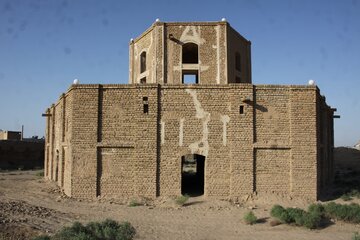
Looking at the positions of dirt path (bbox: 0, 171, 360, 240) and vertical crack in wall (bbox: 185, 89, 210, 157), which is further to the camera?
vertical crack in wall (bbox: 185, 89, 210, 157)

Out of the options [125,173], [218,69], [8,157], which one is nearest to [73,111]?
[125,173]

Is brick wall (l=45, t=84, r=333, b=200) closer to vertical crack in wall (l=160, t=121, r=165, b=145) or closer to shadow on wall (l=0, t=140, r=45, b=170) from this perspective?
vertical crack in wall (l=160, t=121, r=165, b=145)

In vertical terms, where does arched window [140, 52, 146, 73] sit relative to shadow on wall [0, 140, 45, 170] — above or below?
above

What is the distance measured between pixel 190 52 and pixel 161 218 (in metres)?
10.6

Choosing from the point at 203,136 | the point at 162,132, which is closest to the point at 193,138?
the point at 203,136

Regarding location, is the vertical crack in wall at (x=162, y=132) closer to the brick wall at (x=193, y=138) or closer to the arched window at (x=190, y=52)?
the brick wall at (x=193, y=138)

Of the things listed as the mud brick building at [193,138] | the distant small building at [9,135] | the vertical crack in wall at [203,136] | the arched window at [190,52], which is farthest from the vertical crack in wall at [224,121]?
the distant small building at [9,135]

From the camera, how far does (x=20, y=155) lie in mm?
35375

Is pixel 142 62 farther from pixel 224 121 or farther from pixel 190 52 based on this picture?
pixel 224 121

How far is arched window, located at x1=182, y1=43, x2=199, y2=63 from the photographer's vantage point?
66.2 ft

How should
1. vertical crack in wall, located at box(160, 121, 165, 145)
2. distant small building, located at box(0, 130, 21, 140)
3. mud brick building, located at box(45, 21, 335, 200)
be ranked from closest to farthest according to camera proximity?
mud brick building, located at box(45, 21, 335, 200) < vertical crack in wall, located at box(160, 121, 165, 145) < distant small building, located at box(0, 130, 21, 140)

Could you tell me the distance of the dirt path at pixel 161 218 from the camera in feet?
39.4

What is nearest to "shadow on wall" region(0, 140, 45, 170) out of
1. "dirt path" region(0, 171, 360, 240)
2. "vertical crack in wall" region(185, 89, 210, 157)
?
"dirt path" region(0, 171, 360, 240)

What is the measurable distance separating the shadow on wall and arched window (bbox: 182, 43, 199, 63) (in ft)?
65.6
